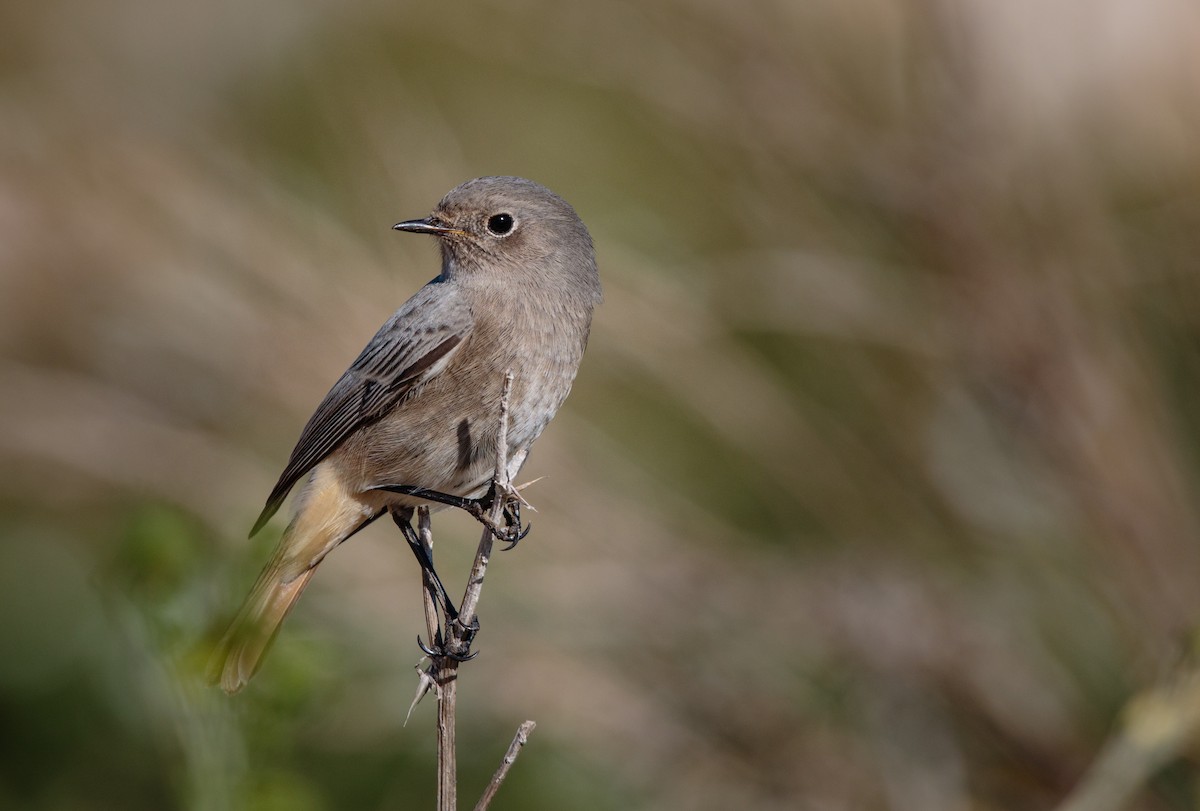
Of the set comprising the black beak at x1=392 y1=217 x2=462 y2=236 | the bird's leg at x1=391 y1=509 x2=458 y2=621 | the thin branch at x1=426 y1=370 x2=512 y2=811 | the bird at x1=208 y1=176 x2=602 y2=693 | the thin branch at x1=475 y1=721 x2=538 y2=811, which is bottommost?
the thin branch at x1=475 y1=721 x2=538 y2=811

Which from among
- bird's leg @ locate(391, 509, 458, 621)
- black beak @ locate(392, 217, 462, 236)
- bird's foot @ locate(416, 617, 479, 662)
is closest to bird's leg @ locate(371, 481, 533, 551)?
bird's leg @ locate(391, 509, 458, 621)

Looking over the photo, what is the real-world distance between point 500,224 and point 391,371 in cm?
44

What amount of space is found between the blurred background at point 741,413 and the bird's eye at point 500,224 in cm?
109

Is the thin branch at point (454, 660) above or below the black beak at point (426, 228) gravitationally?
below

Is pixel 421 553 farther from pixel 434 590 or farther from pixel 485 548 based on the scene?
pixel 485 548

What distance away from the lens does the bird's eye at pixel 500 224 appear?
9.32 feet

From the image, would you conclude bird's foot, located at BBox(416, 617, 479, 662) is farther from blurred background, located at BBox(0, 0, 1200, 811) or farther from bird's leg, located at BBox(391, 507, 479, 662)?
blurred background, located at BBox(0, 0, 1200, 811)

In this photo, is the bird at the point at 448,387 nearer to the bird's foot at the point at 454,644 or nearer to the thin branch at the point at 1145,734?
the bird's foot at the point at 454,644

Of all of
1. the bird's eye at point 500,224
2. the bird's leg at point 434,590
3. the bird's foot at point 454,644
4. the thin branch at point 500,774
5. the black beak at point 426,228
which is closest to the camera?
the thin branch at point 500,774

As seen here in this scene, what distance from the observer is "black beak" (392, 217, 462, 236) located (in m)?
2.69

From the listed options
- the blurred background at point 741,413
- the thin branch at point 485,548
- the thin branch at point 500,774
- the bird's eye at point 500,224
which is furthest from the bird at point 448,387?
the blurred background at point 741,413

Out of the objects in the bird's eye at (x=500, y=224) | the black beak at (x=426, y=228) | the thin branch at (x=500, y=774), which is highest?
the bird's eye at (x=500, y=224)

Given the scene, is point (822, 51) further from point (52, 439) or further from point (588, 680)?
point (52, 439)

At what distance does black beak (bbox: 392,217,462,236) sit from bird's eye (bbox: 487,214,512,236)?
74 mm
